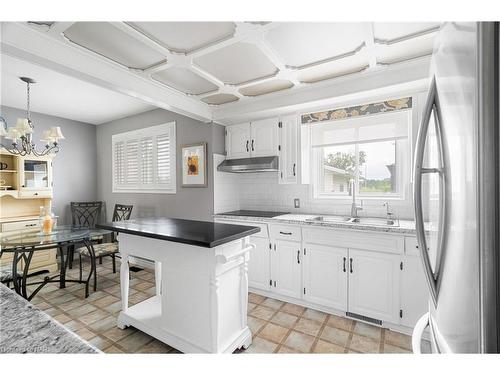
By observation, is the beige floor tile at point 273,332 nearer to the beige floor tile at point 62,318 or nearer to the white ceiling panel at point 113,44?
the beige floor tile at point 62,318

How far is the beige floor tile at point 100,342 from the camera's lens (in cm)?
205

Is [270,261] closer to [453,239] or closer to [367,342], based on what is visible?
[367,342]

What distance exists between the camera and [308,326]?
233 centimetres

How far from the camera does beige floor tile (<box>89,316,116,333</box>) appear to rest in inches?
90.4

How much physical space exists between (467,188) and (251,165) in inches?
106

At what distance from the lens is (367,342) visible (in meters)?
2.09

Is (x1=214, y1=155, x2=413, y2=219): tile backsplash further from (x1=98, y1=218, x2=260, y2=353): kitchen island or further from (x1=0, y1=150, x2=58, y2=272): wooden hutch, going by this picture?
(x1=0, y1=150, x2=58, y2=272): wooden hutch

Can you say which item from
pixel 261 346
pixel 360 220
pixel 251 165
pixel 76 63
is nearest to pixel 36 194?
pixel 76 63

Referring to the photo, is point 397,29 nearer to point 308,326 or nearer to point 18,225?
point 308,326

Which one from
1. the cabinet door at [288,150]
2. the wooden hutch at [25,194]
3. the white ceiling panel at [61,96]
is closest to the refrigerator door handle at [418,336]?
the cabinet door at [288,150]

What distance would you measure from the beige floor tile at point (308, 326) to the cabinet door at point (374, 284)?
38 cm

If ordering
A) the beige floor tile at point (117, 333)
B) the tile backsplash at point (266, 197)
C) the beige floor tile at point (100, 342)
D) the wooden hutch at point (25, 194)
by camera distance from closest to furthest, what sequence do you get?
1. the beige floor tile at point (100, 342)
2. the beige floor tile at point (117, 333)
3. the tile backsplash at point (266, 197)
4. the wooden hutch at point (25, 194)
